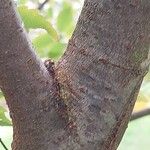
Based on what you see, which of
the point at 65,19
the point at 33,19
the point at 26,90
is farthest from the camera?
the point at 65,19

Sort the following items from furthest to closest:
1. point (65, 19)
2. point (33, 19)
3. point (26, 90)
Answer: point (65, 19)
point (33, 19)
point (26, 90)

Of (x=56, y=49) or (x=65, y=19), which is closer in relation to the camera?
(x=56, y=49)

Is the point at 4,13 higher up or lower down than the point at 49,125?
higher up

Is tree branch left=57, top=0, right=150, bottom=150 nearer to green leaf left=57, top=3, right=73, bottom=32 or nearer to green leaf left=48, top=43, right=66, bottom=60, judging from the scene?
green leaf left=48, top=43, right=66, bottom=60

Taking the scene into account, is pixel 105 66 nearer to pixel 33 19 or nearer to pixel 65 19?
pixel 33 19

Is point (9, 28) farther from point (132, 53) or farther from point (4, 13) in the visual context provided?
point (132, 53)

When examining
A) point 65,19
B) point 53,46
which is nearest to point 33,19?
point 53,46

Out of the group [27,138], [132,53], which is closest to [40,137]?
[27,138]

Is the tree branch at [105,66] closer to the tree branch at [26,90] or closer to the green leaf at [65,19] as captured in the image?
the tree branch at [26,90]
